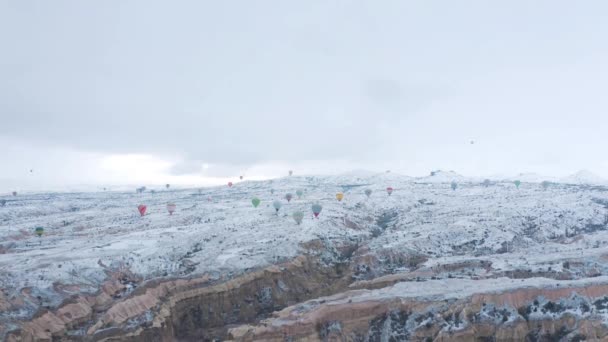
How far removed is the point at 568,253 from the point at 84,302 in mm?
56237

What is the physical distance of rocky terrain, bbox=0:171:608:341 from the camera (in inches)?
1626

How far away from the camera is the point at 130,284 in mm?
52188

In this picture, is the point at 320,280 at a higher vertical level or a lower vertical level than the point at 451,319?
lower

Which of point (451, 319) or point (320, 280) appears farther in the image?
point (320, 280)

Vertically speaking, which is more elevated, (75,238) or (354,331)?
(75,238)

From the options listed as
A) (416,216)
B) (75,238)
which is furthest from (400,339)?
(75,238)

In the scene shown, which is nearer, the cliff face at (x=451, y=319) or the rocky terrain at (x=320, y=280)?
the cliff face at (x=451, y=319)

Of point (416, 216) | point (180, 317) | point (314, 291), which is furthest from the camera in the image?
point (416, 216)

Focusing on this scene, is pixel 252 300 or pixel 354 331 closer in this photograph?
pixel 354 331

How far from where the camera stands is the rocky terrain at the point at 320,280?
136 ft

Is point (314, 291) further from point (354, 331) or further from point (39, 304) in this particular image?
point (39, 304)

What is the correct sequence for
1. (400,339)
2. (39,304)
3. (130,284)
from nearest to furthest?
1. (400,339)
2. (39,304)
3. (130,284)

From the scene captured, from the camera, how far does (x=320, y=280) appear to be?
5966 centimetres

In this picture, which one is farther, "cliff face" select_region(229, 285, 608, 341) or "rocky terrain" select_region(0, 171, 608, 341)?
"rocky terrain" select_region(0, 171, 608, 341)
